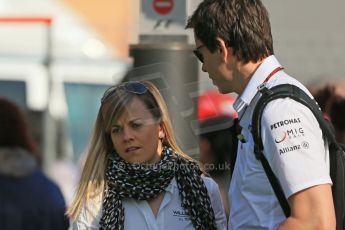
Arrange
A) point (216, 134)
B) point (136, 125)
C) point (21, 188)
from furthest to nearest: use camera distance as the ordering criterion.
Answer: point (216, 134)
point (21, 188)
point (136, 125)

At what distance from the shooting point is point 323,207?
236 centimetres

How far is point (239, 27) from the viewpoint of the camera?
8.49 feet

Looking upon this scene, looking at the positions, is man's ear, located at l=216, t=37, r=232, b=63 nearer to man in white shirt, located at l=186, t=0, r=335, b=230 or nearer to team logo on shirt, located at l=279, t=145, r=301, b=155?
man in white shirt, located at l=186, t=0, r=335, b=230

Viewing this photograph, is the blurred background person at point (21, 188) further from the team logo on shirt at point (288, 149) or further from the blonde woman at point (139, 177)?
the team logo on shirt at point (288, 149)

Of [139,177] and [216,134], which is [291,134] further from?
[216,134]

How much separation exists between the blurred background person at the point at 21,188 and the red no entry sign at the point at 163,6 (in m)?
1.35

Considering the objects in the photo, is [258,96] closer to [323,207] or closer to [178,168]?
[323,207]

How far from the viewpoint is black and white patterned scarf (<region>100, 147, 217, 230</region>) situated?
309 cm

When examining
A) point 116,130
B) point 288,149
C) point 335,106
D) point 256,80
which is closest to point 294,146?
point 288,149

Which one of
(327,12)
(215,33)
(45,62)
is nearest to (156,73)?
(215,33)

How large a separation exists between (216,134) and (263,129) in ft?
15.1

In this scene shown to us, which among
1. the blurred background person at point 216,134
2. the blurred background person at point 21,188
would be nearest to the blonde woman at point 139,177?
the blurred background person at point 216,134

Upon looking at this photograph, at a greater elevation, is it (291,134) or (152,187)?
(291,134)

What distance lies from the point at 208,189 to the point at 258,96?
76cm
